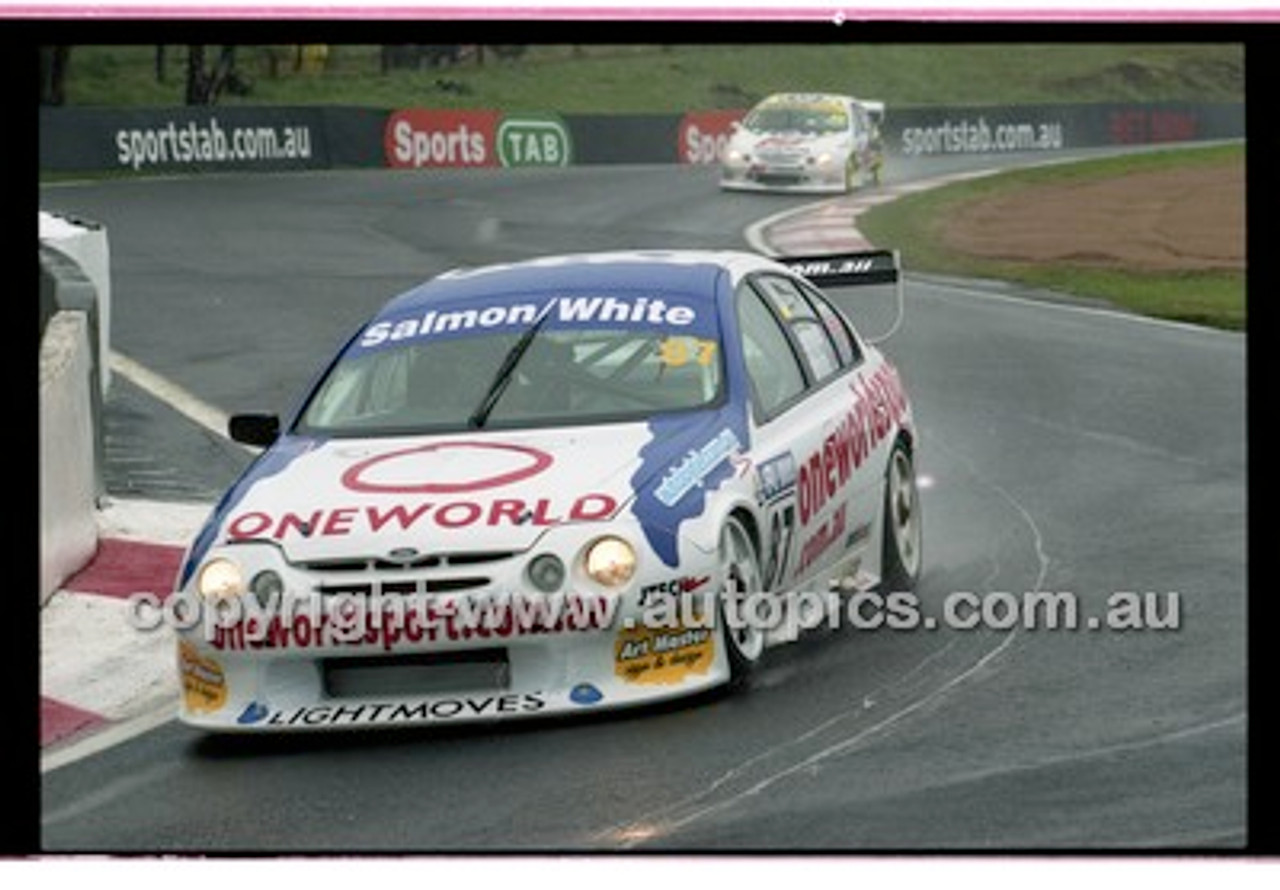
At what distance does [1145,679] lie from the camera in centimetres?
864

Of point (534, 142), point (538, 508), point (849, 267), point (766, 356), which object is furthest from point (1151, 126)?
point (538, 508)

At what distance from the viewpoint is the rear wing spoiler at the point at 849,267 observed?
10.6 m

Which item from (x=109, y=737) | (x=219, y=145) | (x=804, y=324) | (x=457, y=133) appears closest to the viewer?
(x=109, y=737)

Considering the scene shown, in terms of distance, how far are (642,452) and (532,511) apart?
22.3 inches

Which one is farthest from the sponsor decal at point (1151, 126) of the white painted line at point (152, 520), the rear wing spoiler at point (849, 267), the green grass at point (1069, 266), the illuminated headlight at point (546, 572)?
the illuminated headlight at point (546, 572)

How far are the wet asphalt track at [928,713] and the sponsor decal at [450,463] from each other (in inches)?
26.4

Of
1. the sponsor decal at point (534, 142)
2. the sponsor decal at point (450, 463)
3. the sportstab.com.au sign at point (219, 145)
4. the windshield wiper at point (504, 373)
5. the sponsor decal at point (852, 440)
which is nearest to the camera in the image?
the sponsor decal at point (450, 463)

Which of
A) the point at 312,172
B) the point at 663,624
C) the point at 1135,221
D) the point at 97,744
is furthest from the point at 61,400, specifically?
Answer: the point at 1135,221

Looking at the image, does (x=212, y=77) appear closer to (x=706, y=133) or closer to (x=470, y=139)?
(x=470, y=139)

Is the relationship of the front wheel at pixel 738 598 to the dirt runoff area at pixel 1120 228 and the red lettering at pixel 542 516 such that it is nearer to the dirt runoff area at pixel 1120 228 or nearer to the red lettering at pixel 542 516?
the red lettering at pixel 542 516

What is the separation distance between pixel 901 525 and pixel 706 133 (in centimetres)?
736

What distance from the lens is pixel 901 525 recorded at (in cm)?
1052

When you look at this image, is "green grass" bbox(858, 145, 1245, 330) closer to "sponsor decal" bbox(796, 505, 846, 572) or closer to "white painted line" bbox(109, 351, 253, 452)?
"white painted line" bbox(109, 351, 253, 452)
